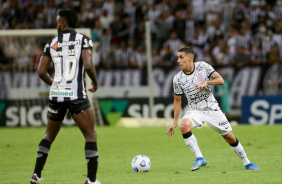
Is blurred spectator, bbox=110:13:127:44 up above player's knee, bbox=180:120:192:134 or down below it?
above

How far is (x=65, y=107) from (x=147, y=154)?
18.4ft

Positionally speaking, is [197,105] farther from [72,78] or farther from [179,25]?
[179,25]

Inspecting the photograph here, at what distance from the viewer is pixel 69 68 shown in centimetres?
777

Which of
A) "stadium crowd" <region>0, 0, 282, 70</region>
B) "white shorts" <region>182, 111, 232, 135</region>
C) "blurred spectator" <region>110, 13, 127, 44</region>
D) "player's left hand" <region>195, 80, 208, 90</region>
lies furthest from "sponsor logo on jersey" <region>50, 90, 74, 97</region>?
"blurred spectator" <region>110, 13, 127, 44</region>

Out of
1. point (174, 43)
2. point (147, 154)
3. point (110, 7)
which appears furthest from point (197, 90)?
point (110, 7)

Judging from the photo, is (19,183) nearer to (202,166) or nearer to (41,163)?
(41,163)

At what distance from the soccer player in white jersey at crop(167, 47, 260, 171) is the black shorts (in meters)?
2.58

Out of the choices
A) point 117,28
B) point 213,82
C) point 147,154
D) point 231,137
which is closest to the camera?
point 213,82

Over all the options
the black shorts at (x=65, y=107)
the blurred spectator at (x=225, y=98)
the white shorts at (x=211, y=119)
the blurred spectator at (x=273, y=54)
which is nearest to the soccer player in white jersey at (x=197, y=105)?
the white shorts at (x=211, y=119)

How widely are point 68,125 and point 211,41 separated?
7.24 m

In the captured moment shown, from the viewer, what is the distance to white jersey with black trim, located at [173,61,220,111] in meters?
10.3

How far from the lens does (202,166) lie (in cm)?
1059

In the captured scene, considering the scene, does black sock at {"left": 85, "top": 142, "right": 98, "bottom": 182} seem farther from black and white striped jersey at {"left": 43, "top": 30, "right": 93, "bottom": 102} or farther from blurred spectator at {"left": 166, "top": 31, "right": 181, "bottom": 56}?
blurred spectator at {"left": 166, "top": 31, "right": 181, "bottom": 56}

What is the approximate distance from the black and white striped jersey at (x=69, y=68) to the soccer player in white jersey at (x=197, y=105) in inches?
108
